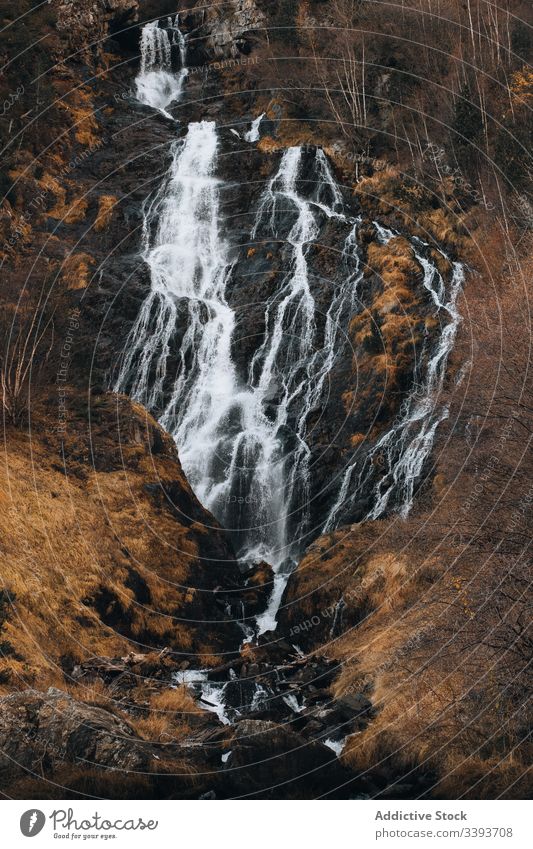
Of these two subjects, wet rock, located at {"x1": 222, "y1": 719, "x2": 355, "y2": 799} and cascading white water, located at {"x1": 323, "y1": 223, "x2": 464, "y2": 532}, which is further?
cascading white water, located at {"x1": 323, "y1": 223, "x2": 464, "y2": 532}

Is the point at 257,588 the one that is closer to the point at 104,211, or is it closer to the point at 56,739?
the point at 56,739

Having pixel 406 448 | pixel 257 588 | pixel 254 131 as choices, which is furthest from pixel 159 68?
pixel 257 588

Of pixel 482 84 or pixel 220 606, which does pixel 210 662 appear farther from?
pixel 482 84

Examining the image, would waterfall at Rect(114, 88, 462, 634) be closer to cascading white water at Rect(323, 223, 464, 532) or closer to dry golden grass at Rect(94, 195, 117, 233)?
cascading white water at Rect(323, 223, 464, 532)

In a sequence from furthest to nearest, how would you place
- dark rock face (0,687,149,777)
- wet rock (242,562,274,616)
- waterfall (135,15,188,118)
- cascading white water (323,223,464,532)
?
waterfall (135,15,188,118) → cascading white water (323,223,464,532) → wet rock (242,562,274,616) → dark rock face (0,687,149,777)

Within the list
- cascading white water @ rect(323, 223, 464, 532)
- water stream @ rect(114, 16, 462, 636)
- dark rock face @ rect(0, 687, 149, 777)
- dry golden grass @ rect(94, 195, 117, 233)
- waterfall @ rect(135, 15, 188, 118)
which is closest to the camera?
dark rock face @ rect(0, 687, 149, 777)

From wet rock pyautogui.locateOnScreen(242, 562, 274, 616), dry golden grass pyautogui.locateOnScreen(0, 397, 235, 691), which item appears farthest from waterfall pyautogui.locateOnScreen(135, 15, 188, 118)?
wet rock pyautogui.locateOnScreen(242, 562, 274, 616)

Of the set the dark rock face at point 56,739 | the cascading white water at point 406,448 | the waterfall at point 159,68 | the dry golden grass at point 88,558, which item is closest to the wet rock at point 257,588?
the dry golden grass at point 88,558

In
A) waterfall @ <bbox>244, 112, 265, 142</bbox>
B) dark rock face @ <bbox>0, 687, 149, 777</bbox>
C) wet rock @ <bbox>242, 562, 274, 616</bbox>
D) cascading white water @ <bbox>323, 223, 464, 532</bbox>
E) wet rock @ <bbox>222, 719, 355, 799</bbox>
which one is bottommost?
wet rock @ <bbox>222, 719, 355, 799</bbox>

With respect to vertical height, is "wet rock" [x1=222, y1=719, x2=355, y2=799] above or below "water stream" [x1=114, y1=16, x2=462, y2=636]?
below
